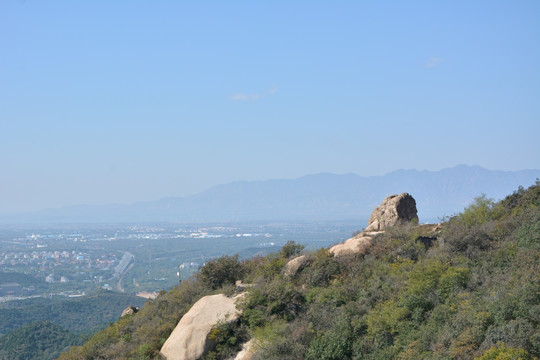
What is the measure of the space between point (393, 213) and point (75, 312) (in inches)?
3251

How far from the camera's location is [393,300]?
2128cm

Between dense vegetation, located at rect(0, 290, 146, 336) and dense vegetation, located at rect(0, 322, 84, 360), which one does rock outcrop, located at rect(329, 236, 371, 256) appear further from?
dense vegetation, located at rect(0, 290, 146, 336)

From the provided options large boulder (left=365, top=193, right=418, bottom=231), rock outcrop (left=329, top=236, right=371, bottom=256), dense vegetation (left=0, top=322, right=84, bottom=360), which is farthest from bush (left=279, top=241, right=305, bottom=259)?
dense vegetation (left=0, top=322, right=84, bottom=360)

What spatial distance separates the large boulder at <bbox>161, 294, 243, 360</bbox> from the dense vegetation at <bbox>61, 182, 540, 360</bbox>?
1.55 feet

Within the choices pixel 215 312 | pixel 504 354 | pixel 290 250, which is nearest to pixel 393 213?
pixel 290 250

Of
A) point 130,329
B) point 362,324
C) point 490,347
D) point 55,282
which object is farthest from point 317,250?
point 55,282

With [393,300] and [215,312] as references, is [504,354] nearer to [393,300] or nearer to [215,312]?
[393,300]

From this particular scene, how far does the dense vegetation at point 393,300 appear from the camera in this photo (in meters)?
17.2

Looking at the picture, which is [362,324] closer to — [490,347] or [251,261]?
[490,347]

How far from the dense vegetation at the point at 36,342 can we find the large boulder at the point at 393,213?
41.7 m

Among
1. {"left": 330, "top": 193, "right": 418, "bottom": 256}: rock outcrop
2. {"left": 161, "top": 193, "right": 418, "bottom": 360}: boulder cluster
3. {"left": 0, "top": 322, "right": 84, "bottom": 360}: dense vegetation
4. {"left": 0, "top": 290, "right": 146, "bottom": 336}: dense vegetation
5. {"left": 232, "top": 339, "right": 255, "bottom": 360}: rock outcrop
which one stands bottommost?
{"left": 0, "top": 290, "right": 146, "bottom": 336}: dense vegetation

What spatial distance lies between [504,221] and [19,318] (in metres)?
88.7

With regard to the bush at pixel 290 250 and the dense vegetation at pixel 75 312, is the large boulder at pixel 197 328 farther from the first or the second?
the dense vegetation at pixel 75 312

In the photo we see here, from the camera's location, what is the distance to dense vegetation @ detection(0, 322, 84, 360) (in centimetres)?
6228
